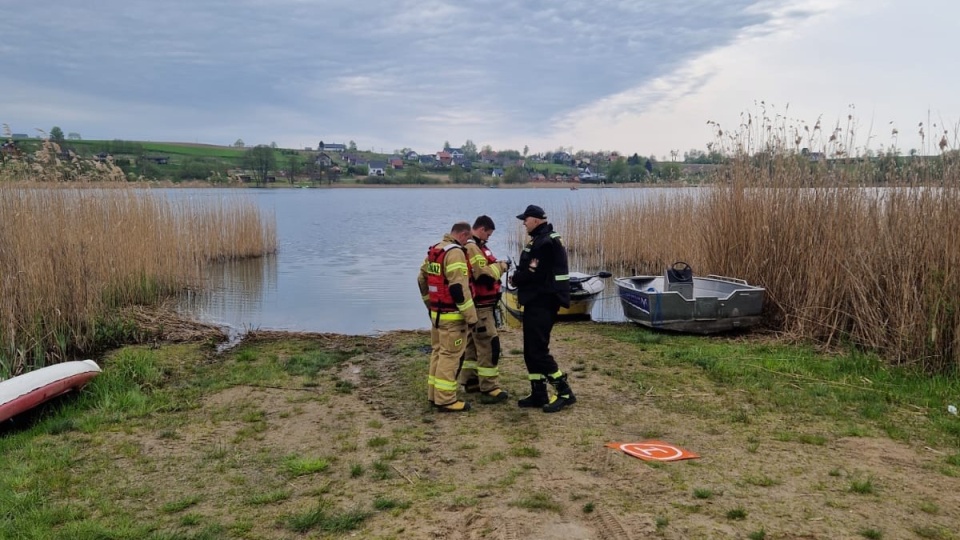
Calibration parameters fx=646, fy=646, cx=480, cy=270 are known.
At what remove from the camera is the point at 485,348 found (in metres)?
6.00

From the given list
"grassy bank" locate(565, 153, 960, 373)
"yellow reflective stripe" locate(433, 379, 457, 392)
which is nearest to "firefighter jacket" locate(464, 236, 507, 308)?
"yellow reflective stripe" locate(433, 379, 457, 392)

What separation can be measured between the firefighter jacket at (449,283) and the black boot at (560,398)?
966mm

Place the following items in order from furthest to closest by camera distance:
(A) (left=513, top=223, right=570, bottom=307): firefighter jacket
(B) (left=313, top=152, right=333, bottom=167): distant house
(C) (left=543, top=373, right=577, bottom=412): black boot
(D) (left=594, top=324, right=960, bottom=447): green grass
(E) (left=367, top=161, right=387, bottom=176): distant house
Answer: (E) (left=367, top=161, right=387, bottom=176): distant house < (B) (left=313, top=152, right=333, bottom=167): distant house < (C) (left=543, top=373, right=577, bottom=412): black boot < (A) (left=513, top=223, right=570, bottom=307): firefighter jacket < (D) (left=594, top=324, right=960, bottom=447): green grass

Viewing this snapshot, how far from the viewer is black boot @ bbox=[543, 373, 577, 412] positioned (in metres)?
5.66

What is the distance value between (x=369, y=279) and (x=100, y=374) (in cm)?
1019

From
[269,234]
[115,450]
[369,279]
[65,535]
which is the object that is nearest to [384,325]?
[369,279]

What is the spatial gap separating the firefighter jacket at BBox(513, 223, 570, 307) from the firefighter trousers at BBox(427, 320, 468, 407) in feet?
2.11

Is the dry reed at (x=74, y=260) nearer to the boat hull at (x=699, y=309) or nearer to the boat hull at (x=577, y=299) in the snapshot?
the boat hull at (x=577, y=299)

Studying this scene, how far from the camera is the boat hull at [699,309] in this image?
8578 mm

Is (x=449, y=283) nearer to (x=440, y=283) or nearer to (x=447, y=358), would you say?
(x=440, y=283)

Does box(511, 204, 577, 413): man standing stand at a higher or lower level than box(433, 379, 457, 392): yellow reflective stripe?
higher

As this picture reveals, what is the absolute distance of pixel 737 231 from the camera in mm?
9703

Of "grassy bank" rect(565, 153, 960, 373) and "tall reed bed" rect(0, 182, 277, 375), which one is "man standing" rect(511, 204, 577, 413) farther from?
"tall reed bed" rect(0, 182, 277, 375)

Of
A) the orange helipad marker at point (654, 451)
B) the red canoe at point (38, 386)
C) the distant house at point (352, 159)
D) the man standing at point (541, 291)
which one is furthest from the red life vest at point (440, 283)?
the distant house at point (352, 159)
